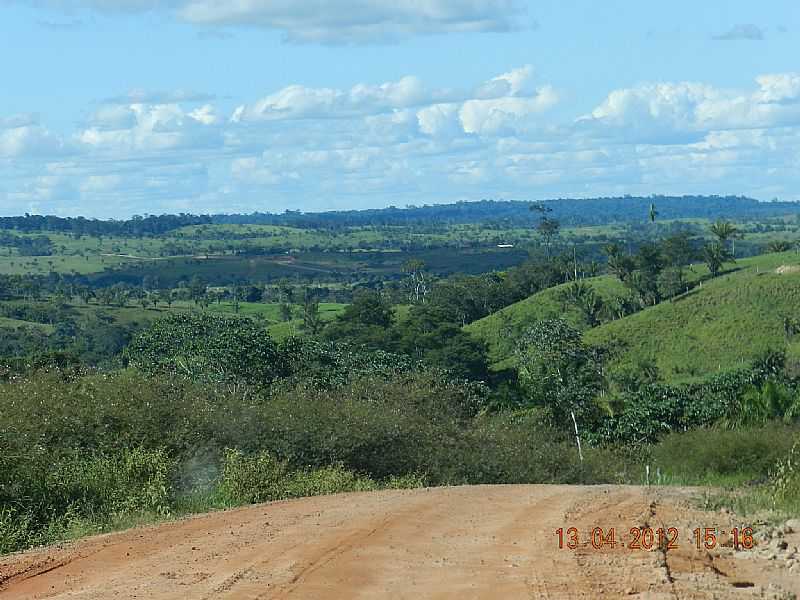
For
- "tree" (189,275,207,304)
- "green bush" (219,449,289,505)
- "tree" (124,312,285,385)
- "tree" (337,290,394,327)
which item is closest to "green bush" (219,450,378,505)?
"green bush" (219,449,289,505)

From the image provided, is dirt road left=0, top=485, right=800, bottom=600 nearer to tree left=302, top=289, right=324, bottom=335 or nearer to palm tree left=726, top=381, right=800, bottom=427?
palm tree left=726, top=381, right=800, bottom=427

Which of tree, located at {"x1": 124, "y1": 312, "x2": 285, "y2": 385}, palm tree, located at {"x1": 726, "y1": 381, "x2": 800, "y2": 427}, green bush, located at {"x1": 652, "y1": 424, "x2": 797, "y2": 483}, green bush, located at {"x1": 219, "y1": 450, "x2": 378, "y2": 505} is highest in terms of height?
green bush, located at {"x1": 219, "y1": 450, "x2": 378, "y2": 505}

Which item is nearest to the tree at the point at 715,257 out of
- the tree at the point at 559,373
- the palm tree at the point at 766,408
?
the tree at the point at 559,373

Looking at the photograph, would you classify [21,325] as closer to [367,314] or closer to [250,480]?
[367,314]

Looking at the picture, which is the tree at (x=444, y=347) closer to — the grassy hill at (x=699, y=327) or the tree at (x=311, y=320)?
the grassy hill at (x=699, y=327)

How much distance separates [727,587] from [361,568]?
300 centimetres

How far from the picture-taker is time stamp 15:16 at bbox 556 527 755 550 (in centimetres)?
1057

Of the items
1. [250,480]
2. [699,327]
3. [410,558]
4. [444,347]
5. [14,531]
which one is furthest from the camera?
[699,327]

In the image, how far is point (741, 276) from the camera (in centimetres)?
10556

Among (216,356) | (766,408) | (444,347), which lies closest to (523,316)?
(444,347)

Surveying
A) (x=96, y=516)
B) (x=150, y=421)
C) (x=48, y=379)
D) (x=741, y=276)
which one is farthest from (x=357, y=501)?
(x=741, y=276)

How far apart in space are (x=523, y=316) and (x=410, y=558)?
317ft

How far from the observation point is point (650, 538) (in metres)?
10.9

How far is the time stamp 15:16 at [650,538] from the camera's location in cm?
1057
